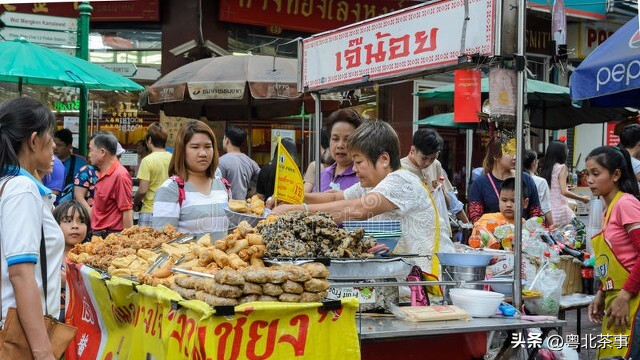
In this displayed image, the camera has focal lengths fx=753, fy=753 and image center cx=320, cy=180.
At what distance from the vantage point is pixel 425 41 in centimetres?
436

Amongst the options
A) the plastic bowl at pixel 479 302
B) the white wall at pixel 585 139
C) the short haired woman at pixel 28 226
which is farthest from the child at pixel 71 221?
the white wall at pixel 585 139

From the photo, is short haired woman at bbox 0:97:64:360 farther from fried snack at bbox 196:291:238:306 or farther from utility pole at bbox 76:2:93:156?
utility pole at bbox 76:2:93:156

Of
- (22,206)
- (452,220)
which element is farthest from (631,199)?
(452,220)

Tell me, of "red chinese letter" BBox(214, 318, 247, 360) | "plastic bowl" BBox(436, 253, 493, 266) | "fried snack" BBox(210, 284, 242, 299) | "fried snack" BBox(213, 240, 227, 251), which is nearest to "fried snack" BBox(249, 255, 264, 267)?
"fried snack" BBox(213, 240, 227, 251)

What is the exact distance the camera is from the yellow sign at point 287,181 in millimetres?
4395

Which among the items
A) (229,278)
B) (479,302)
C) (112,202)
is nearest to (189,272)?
(229,278)

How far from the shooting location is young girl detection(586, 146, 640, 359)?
4.75 meters

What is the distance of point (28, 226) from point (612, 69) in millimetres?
4064

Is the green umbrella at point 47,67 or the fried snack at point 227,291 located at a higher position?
the green umbrella at point 47,67

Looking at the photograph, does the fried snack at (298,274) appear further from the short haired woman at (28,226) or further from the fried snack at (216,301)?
the short haired woman at (28,226)

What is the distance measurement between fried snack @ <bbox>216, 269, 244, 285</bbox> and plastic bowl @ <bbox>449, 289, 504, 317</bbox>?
1221 mm

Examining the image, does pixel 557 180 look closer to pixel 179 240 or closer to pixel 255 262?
pixel 179 240

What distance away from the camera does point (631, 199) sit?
4.84m

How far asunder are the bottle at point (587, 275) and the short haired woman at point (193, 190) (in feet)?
9.71
